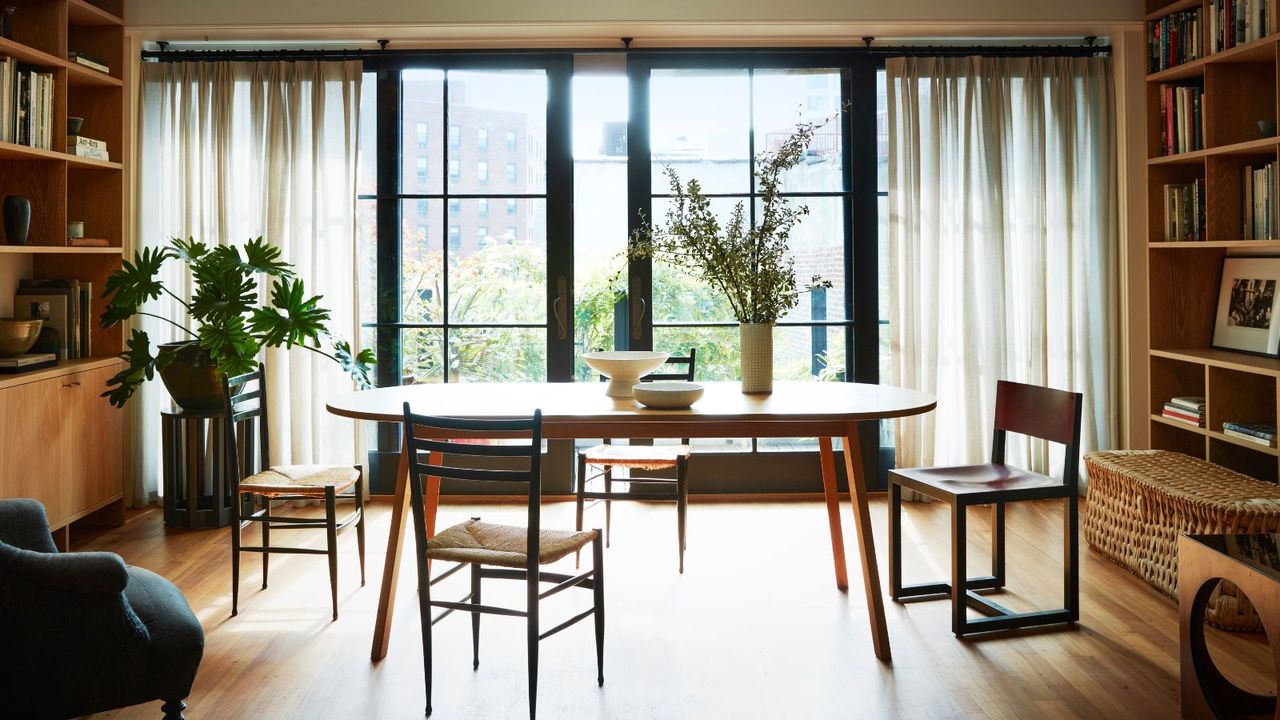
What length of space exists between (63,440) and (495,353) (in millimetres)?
1971

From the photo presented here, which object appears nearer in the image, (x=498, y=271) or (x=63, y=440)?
(x=63, y=440)

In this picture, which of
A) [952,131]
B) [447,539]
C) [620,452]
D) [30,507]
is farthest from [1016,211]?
[30,507]

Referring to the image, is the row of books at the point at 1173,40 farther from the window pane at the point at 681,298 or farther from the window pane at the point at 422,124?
the window pane at the point at 422,124

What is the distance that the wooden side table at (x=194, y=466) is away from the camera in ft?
14.6

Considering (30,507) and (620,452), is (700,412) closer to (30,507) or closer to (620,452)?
(620,452)

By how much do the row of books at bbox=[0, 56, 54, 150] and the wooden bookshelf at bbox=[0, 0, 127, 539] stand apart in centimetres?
6

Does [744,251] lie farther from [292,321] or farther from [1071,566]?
[292,321]

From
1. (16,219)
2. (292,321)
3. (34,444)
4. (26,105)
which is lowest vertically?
(34,444)

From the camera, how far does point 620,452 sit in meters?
4.05

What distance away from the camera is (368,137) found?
496 centimetres

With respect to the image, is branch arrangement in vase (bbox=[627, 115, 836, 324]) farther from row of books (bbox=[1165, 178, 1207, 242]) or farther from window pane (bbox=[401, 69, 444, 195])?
row of books (bbox=[1165, 178, 1207, 242])

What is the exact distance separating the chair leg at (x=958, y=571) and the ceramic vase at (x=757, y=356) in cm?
79

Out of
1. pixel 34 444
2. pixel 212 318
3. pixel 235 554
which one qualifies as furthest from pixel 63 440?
pixel 235 554

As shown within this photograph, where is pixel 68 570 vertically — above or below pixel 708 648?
above
